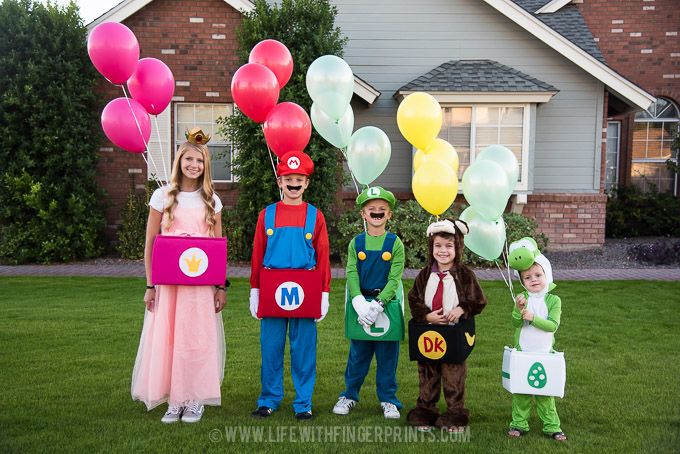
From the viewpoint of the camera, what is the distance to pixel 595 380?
15.2 ft

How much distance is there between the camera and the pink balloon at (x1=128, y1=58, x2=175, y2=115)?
167 inches

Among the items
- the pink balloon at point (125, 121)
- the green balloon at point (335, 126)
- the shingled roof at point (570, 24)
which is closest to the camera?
the pink balloon at point (125, 121)

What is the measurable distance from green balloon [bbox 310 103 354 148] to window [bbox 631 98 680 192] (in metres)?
12.8

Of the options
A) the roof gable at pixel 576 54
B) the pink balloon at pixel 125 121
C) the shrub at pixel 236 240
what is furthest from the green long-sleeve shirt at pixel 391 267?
the roof gable at pixel 576 54

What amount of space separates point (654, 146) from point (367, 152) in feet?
44.1

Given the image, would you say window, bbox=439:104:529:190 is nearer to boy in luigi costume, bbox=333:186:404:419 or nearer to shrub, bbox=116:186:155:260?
shrub, bbox=116:186:155:260

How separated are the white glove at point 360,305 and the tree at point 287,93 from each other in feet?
20.4

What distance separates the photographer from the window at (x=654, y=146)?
14992 millimetres

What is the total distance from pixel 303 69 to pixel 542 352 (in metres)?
7.29

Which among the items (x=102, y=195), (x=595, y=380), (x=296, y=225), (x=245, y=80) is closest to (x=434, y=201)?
(x=296, y=225)

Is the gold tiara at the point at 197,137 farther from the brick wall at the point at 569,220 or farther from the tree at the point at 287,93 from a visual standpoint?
the brick wall at the point at 569,220

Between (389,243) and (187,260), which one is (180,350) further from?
(389,243)

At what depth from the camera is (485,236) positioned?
3.77 metres

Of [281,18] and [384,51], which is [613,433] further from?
[384,51]
